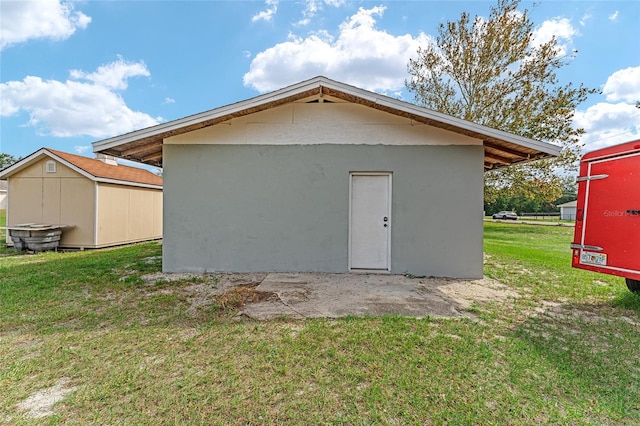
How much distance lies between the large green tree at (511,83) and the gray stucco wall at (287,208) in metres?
12.8

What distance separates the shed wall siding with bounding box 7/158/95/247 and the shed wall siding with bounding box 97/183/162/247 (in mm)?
370

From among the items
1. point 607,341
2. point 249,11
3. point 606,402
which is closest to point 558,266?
point 607,341

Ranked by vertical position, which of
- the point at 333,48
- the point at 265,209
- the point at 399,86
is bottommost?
the point at 265,209

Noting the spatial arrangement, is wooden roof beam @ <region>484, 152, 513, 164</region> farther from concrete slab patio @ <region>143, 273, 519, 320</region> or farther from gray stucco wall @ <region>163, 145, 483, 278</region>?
concrete slab patio @ <region>143, 273, 519, 320</region>

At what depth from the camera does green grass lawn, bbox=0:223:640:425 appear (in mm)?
2150

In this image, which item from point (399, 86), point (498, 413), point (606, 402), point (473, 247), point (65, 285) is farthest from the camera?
point (399, 86)

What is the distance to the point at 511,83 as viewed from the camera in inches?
619

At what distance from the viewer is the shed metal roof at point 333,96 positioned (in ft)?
18.1

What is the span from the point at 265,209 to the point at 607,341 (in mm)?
5517

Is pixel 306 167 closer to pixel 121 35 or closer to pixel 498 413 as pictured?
pixel 498 413

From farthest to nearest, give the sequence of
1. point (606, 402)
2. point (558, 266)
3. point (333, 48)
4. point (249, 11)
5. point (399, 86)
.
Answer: point (399, 86)
point (333, 48)
point (249, 11)
point (558, 266)
point (606, 402)

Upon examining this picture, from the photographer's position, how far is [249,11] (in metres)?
8.34

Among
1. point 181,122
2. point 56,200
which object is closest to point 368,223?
point 181,122

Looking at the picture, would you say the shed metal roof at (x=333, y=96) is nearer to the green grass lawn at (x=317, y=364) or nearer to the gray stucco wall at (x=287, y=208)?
the gray stucco wall at (x=287, y=208)
